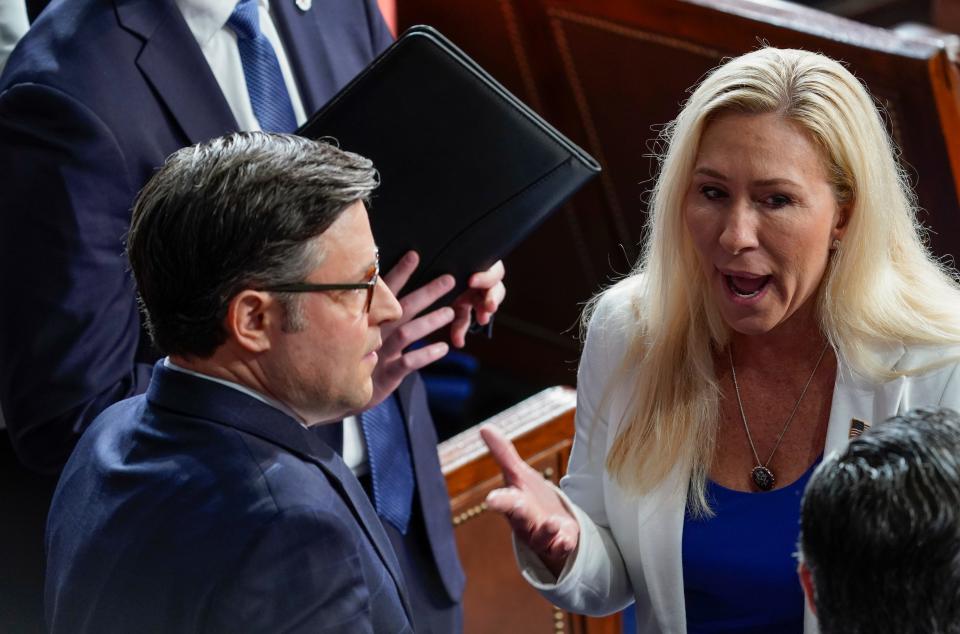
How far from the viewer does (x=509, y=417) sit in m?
3.14

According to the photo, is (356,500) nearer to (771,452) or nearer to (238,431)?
(238,431)

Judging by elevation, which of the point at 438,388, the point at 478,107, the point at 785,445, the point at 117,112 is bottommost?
the point at 438,388

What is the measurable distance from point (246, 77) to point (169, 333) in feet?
2.35

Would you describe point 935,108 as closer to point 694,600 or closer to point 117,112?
point 694,600

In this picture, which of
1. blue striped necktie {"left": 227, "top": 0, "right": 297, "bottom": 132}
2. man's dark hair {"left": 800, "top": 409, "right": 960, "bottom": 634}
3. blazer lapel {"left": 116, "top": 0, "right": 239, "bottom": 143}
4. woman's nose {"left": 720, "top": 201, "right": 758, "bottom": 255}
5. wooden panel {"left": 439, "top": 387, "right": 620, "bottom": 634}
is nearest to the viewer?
man's dark hair {"left": 800, "top": 409, "right": 960, "bottom": 634}

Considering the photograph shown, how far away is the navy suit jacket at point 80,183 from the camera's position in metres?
1.85

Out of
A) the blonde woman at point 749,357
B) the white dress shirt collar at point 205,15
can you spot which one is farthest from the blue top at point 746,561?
the white dress shirt collar at point 205,15

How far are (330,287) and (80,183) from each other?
56 centimetres

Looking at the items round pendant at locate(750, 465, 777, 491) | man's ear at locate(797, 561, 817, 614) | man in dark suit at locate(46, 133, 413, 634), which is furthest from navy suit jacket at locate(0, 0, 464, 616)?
man's ear at locate(797, 561, 817, 614)

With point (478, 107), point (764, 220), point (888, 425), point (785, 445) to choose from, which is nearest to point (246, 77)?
point (478, 107)

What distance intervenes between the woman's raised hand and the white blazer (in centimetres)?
2

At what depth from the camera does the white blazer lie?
1.84 metres

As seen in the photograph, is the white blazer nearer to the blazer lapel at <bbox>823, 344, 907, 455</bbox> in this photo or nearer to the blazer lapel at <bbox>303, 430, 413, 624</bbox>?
the blazer lapel at <bbox>823, 344, 907, 455</bbox>

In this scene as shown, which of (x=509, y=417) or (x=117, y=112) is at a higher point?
(x=117, y=112)
